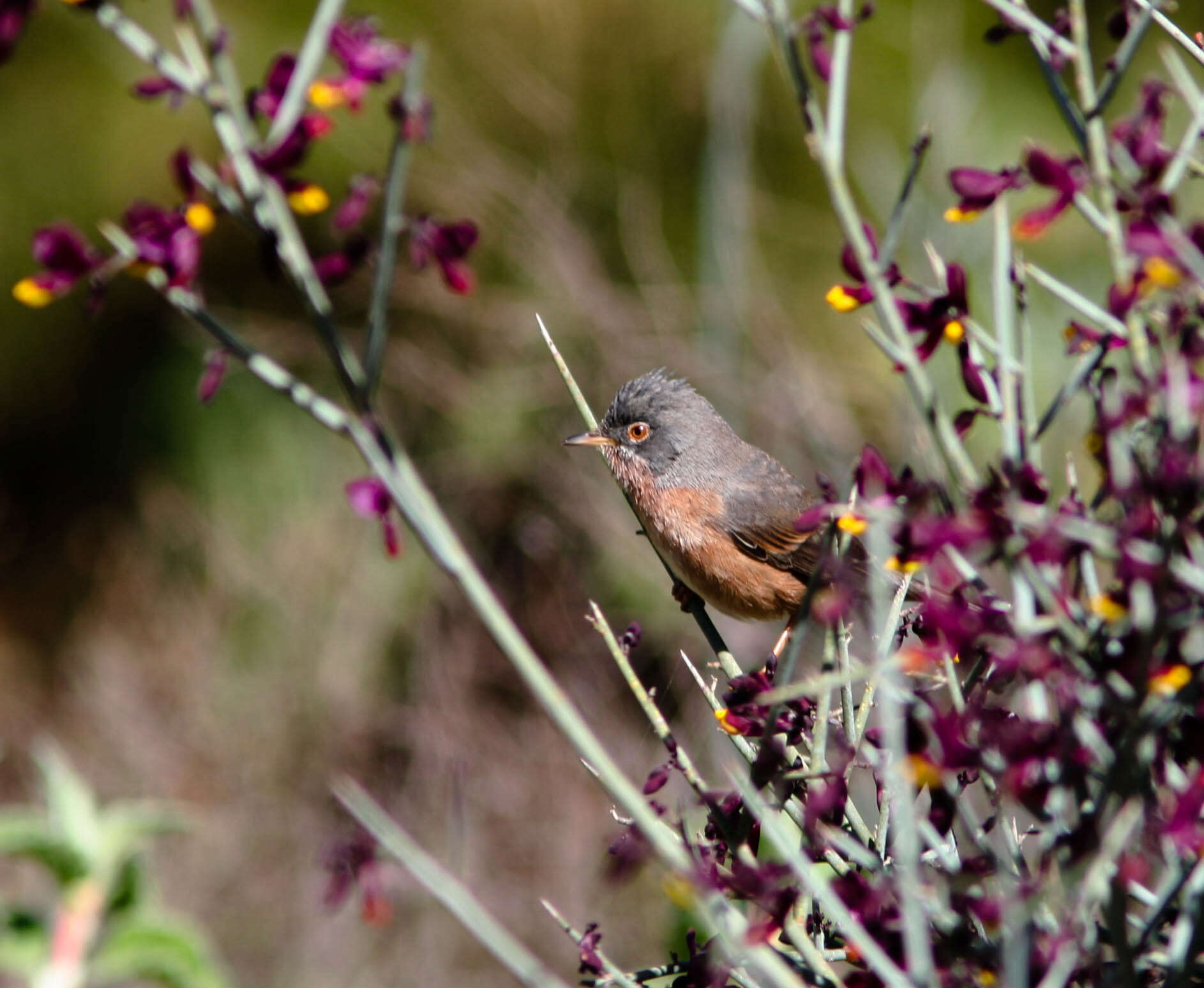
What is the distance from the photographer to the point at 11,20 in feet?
4.49

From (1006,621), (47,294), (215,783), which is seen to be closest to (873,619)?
(1006,621)

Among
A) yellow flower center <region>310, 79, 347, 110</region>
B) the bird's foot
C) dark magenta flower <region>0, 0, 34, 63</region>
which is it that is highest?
dark magenta flower <region>0, 0, 34, 63</region>

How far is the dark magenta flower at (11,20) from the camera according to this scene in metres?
1.36

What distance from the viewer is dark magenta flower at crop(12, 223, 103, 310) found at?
1467mm

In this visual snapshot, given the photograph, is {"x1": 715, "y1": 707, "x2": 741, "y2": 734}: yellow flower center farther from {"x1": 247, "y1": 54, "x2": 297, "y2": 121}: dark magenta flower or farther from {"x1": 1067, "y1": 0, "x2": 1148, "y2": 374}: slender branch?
{"x1": 247, "y1": 54, "x2": 297, "y2": 121}: dark magenta flower

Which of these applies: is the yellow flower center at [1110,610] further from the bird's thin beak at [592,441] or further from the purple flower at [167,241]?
the bird's thin beak at [592,441]

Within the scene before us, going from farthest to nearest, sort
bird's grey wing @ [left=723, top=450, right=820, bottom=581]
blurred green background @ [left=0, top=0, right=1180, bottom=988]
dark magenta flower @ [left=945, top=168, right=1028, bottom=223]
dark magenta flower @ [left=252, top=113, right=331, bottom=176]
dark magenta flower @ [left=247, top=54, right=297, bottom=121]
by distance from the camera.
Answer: blurred green background @ [left=0, top=0, right=1180, bottom=988] < bird's grey wing @ [left=723, top=450, right=820, bottom=581] < dark magenta flower @ [left=945, top=168, right=1028, bottom=223] < dark magenta flower @ [left=247, top=54, right=297, bottom=121] < dark magenta flower @ [left=252, top=113, right=331, bottom=176]

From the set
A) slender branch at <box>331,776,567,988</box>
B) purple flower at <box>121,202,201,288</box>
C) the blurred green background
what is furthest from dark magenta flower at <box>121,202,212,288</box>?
the blurred green background

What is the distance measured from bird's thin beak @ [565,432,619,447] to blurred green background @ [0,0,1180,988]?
10.6ft

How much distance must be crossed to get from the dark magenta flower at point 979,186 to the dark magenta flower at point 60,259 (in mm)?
1015

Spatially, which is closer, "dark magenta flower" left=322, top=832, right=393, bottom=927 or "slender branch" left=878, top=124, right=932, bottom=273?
"slender branch" left=878, top=124, right=932, bottom=273

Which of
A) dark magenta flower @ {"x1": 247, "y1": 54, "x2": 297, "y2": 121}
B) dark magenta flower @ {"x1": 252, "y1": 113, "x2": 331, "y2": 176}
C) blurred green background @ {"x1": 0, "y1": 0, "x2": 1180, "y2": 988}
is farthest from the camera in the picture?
blurred green background @ {"x1": 0, "y1": 0, "x2": 1180, "y2": 988}

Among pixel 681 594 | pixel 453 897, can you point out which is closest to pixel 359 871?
pixel 453 897

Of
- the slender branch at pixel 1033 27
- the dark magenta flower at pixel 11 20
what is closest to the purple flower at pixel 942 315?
the slender branch at pixel 1033 27
